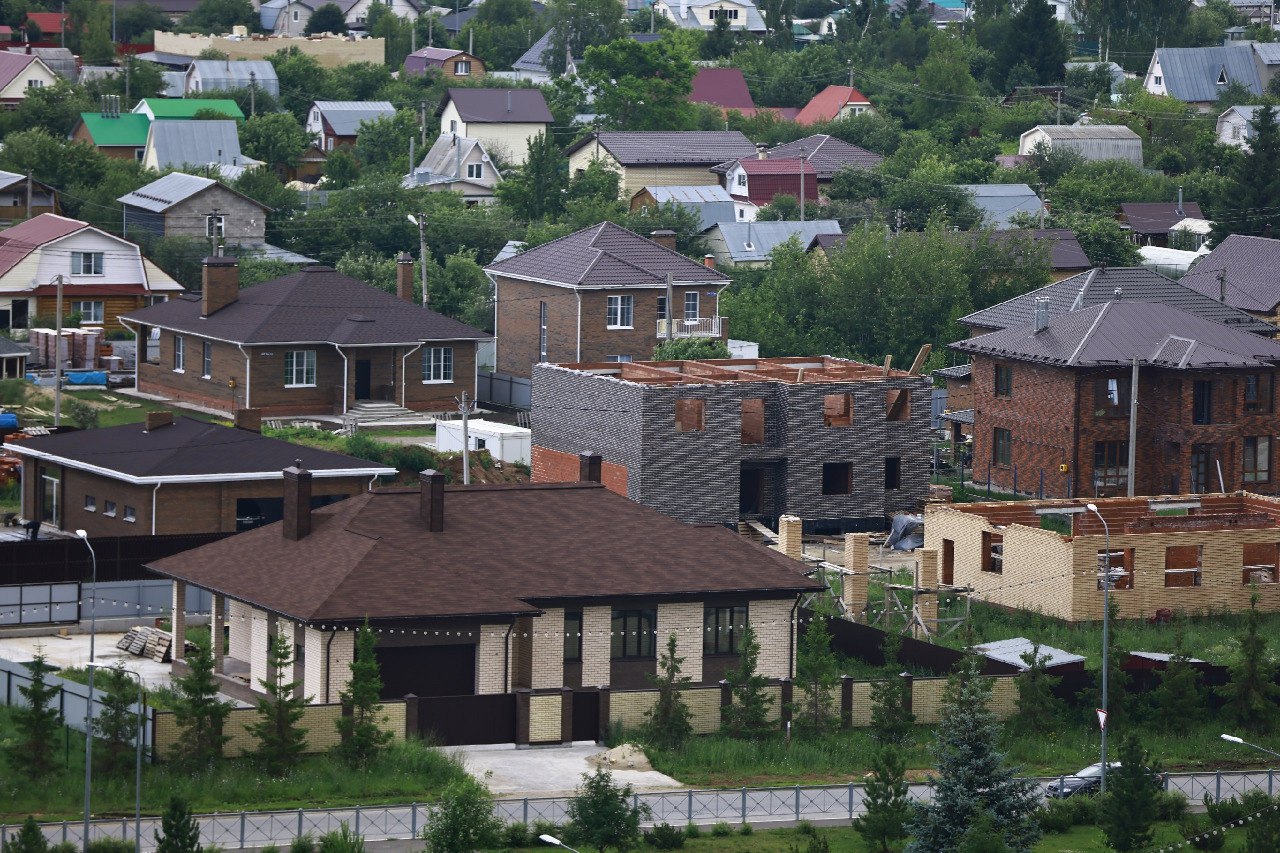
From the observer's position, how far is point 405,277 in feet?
310

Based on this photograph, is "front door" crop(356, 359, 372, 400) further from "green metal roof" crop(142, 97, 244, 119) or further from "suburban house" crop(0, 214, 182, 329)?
"green metal roof" crop(142, 97, 244, 119)

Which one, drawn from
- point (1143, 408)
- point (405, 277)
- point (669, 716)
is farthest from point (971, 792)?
point (405, 277)

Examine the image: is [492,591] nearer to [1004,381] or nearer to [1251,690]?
[1251,690]

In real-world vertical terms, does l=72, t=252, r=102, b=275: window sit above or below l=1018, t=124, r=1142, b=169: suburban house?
below

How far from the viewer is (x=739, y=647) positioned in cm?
5544

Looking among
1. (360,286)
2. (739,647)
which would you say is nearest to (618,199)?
(360,286)

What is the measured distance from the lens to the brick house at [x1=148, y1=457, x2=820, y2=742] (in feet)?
171

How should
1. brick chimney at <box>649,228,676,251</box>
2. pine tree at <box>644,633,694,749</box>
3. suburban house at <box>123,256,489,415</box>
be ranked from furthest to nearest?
1. brick chimney at <box>649,228,676,251</box>
2. suburban house at <box>123,256,489,415</box>
3. pine tree at <box>644,633,694,749</box>

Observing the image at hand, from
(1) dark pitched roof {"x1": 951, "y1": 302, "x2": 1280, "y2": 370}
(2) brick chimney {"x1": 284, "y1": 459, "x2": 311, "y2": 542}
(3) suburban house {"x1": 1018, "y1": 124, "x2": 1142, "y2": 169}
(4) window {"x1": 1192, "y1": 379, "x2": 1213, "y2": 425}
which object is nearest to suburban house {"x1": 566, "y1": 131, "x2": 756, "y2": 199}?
(3) suburban house {"x1": 1018, "y1": 124, "x2": 1142, "y2": 169}

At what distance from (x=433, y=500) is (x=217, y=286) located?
116 ft

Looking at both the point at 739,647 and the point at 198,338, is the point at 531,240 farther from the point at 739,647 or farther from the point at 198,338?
the point at 739,647

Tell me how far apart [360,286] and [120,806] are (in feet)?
154

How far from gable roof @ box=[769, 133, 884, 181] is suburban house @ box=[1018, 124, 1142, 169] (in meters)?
10.3

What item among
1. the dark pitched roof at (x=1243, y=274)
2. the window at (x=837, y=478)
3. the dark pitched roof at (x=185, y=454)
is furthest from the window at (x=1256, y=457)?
the dark pitched roof at (x=185, y=454)
